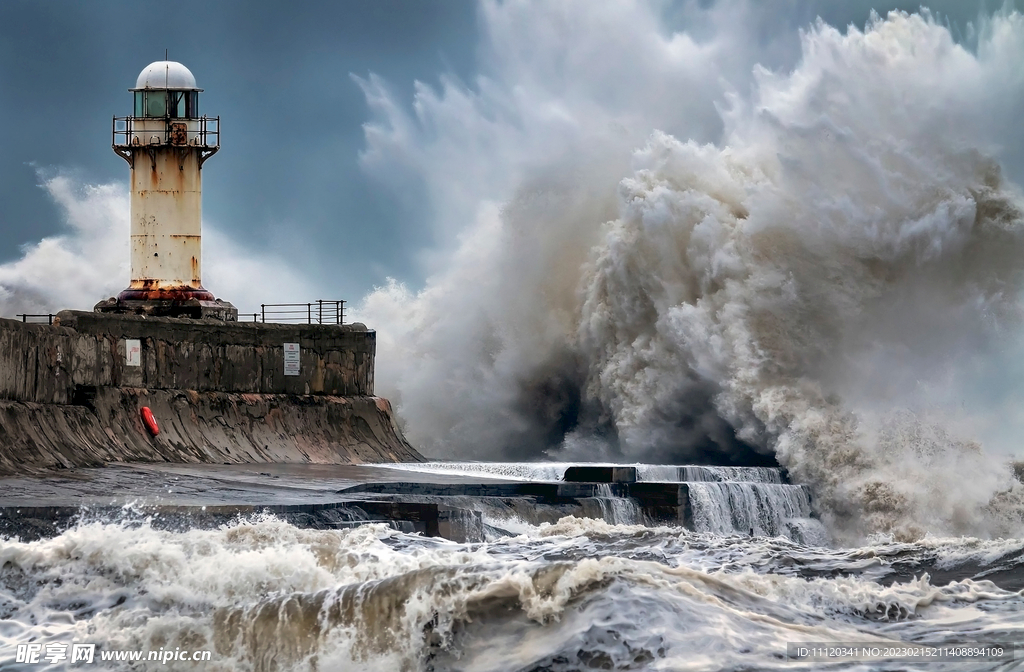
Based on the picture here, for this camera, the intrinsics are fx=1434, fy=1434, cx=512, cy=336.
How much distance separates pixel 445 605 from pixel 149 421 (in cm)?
1003

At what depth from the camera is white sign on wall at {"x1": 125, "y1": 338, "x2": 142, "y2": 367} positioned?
1866cm

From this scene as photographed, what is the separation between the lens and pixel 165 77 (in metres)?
23.4

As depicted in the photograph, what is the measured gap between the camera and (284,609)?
29.8 ft

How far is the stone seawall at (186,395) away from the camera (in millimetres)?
15711

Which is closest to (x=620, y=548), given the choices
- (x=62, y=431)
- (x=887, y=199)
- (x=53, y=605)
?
(x=53, y=605)

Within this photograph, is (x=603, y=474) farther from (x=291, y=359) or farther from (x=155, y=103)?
(x=155, y=103)

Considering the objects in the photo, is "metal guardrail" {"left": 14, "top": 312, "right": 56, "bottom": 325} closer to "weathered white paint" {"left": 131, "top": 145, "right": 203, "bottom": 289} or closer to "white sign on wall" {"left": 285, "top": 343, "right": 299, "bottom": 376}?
"weathered white paint" {"left": 131, "top": 145, "right": 203, "bottom": 289}

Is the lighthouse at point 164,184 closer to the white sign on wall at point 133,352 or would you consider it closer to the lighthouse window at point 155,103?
the lighthouse window at point 155,103

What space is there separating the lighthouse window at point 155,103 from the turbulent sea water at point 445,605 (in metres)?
13.8

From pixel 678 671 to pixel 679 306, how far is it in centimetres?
1560

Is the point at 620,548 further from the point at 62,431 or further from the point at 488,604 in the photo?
the point at 62,431

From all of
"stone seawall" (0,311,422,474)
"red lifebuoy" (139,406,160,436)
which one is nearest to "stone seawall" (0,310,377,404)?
"stone seawall" (0,311,422,474)

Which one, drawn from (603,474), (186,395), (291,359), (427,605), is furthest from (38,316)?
(427,605)

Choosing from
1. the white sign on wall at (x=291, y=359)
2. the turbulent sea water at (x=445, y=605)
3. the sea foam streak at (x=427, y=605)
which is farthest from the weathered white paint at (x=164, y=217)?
the sea foam streak at (x=427, y=605)
